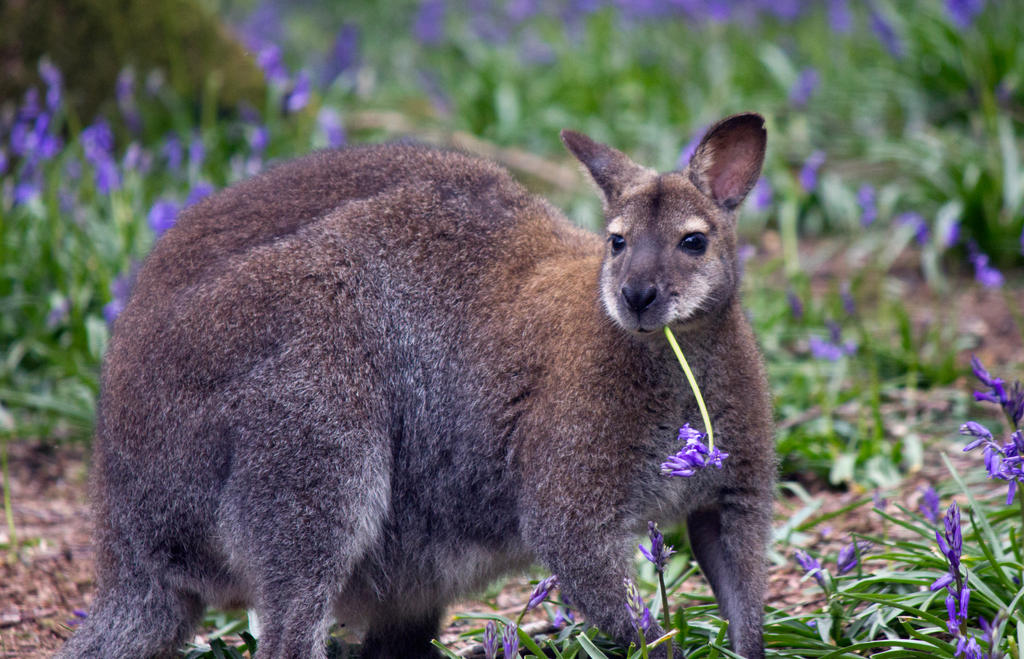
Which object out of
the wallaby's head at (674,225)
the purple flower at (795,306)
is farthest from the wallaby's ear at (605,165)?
the purple flower at (795,306)

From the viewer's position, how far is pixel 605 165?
14.9ft

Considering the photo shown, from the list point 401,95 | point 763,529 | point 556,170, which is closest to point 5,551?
point 763,529

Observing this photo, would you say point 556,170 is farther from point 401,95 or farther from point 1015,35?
point 1015,35

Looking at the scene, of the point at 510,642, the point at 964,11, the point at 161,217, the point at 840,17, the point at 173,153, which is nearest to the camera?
the point at 510,642

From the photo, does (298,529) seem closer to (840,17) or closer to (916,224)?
(916,224)

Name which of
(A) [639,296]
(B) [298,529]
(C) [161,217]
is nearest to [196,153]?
(C) [161,217]

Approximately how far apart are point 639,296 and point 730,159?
0.82 m

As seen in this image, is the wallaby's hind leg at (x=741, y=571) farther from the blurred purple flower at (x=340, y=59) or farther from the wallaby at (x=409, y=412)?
the blurred purple flower at (x=340, y=59)

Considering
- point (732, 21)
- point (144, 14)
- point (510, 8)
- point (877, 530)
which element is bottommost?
point (877, 530)

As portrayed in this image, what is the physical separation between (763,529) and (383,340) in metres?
1.59

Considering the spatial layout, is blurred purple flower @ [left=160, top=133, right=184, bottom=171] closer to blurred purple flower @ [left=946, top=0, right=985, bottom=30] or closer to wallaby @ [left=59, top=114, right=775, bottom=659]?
wallaby @ [left=59, top=114, right=775, bottom=659]

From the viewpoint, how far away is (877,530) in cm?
538

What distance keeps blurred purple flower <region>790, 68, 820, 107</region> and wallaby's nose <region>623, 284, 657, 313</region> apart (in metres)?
6.88

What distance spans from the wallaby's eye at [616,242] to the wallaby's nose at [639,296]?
323mm
